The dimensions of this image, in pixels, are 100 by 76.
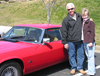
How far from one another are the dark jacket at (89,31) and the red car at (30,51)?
0.87 m

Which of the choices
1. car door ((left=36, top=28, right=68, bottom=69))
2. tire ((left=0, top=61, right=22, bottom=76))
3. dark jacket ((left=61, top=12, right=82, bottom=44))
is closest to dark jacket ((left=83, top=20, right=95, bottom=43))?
dark jacket ((left=61, top=12, right=82, bottom=44))

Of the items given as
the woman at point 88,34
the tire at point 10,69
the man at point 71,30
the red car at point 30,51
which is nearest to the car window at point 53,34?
the red car at point 30,51

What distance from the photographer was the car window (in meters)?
4.37

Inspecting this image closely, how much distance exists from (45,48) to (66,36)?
0.69m

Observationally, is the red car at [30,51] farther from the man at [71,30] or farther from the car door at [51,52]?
the man at [71,30]

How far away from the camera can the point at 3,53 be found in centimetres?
321

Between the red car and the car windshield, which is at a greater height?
the car windshield

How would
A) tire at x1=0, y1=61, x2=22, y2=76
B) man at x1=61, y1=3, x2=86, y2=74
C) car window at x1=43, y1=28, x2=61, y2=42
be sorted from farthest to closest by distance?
car window at x1=43, y1=28, x2=61, y2=42
man at x1=61, y1=3, x2=86, y2=74
tire at x1=0, y1=61, x2=22, y2=76

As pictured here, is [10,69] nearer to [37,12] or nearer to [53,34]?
[53,34]

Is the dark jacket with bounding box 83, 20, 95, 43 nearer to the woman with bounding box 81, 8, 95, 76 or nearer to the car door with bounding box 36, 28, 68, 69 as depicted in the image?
the woman with bounding box 81, 8, 95, 76

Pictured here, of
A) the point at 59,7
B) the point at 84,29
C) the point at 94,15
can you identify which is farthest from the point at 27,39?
the point at 59,7

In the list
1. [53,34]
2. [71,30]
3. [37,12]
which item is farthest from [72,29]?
[37,12]

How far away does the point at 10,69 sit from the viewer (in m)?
3.37

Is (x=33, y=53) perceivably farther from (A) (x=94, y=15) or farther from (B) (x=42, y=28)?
(A) (x=94, y=15)
